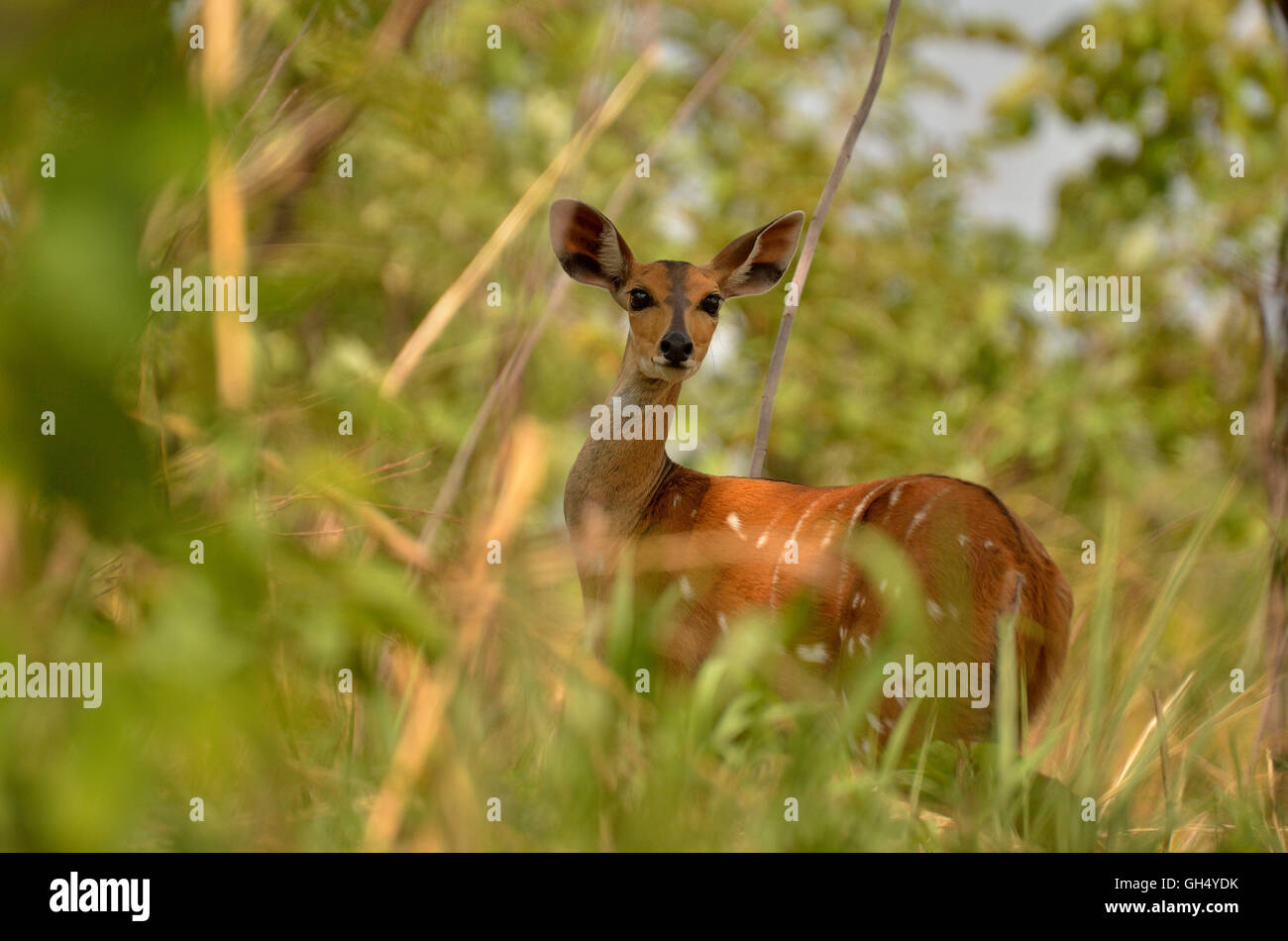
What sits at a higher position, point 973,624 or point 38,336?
point 38,336

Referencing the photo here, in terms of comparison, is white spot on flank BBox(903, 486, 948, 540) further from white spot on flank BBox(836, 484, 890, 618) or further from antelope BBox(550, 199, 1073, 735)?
white spot on flank BBox(836, 484, 890, 618)

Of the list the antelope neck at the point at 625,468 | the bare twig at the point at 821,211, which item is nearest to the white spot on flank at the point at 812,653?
the bare twig at the point at 821,211

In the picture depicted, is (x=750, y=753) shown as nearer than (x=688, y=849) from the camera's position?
No

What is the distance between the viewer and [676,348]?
4.09 meters

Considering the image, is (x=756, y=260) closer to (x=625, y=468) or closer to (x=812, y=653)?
(x=625, y=468)

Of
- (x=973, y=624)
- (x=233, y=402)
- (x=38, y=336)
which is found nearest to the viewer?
(x=38, y=336)

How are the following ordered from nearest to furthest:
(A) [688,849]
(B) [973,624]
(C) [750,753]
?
(A) [688,849] → (C) [750,753] → (B) [973,624]

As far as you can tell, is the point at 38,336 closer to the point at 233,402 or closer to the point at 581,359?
the point at 233,402

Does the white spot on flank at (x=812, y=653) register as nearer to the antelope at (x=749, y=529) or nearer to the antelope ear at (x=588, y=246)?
the antelope at (x=749, y=529)

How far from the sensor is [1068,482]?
8.41 metres

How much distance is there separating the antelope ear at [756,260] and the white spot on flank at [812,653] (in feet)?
4.29

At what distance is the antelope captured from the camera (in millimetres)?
3818
